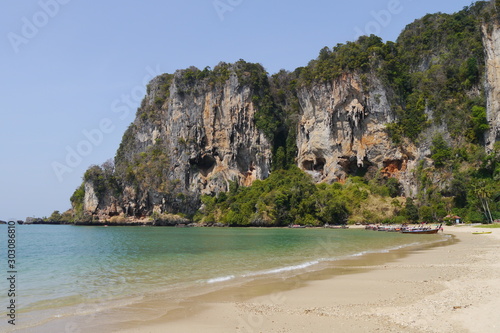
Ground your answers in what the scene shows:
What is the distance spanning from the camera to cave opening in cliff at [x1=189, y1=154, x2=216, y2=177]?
8556 cm

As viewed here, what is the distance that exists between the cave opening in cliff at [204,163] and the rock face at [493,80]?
54506 millimetres

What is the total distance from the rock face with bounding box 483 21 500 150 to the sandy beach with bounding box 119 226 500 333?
143 ft

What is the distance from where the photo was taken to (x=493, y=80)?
4966cm

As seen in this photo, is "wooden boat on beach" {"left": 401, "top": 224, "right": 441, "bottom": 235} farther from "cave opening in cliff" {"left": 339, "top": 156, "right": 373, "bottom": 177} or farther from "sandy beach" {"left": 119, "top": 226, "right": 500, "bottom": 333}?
"cave opening in cliff" {"left": 339, "top": 156, "right": 373, "bottom": 177}

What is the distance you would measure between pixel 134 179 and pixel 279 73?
143ft

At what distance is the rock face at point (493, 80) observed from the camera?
49.0m

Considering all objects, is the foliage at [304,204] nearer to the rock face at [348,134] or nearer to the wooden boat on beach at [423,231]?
the rock face at [348,134]

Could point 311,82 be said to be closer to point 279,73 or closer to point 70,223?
point 279,73

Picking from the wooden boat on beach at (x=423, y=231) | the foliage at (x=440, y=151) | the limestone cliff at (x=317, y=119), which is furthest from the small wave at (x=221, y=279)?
the foliage at (x=440, y=151)

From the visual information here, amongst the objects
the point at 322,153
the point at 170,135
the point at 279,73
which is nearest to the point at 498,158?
the point at 322,153

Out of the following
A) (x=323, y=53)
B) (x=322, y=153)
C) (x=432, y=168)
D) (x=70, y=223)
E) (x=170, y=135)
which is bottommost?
(x=70, y=223)

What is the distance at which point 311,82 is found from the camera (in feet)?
251

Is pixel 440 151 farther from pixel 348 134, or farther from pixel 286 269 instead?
pixel 286 269

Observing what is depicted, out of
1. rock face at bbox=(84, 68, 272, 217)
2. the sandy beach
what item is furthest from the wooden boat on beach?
rock face at bbox=(84, 68, 272, 217)
